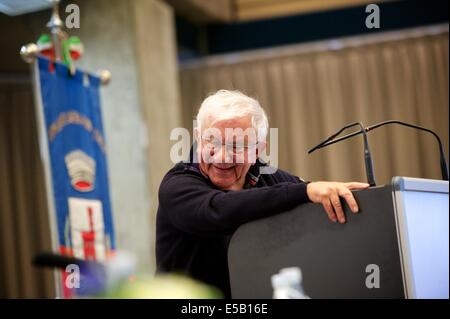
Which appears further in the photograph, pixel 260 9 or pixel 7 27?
pixel 260 9

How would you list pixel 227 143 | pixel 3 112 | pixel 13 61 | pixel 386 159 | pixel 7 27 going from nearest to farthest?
pixel 227 143 → pixel 7 27 → pixel 386 159 → pixel 13 61 → pixel 3 112

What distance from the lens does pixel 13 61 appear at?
592 centimetres

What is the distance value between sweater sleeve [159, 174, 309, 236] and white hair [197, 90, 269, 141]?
0.13m

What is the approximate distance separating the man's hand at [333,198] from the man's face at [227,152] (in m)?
0.27

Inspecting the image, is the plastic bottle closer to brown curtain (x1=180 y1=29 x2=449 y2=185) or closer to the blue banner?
the blue banner

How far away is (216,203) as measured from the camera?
1306 mm

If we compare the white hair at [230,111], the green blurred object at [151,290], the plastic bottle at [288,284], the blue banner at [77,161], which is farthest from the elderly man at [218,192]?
the blue banner at [77,161]

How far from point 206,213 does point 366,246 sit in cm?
32

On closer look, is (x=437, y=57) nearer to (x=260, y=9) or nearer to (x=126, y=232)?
(x=260, y=9)

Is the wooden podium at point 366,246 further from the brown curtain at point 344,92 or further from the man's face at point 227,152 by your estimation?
the brown curtain at point 344,92

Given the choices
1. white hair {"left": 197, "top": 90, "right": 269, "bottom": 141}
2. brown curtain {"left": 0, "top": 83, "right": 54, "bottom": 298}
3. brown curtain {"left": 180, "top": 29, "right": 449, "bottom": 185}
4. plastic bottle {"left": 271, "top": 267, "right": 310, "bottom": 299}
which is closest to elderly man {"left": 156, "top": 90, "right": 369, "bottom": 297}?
white hair {"left": 197, "top": 90, "right": 269, "bottom": 141}

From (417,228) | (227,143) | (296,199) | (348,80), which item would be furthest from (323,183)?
(348,80)

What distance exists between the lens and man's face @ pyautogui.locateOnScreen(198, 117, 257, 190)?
1.36 meters

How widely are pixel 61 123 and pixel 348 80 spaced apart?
3.33m
